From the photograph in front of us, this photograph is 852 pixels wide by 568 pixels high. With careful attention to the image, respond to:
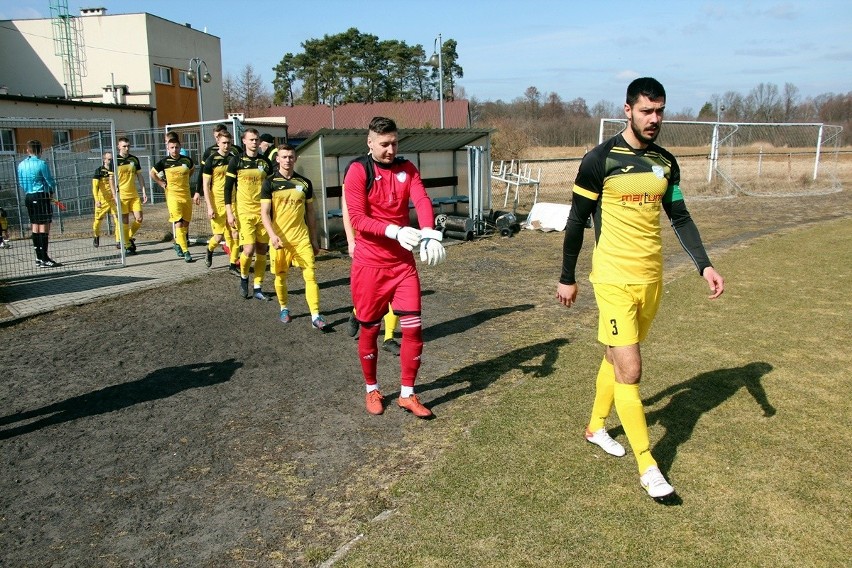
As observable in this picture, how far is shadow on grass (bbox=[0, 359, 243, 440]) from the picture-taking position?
518 centimetres

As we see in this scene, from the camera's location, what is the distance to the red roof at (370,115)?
165ft

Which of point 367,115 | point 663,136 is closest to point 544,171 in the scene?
point 663,136

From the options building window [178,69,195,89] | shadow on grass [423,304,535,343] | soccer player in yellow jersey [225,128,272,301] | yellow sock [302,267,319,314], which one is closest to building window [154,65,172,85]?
building window [178,69,195,89]

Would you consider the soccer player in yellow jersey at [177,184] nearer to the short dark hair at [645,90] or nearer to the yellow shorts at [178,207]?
the yellow shorts at [178,207]

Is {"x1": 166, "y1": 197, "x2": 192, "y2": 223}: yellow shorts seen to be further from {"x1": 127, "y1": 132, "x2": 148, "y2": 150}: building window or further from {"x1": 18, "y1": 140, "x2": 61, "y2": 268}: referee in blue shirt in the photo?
{"x1": 127, "y1": 132, "x2": 148, "y2": 150}: building window

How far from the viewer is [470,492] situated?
388cm

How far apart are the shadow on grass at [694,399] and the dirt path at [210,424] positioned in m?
1.43

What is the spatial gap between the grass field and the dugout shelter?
25.3 feet

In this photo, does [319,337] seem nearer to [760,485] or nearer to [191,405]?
[191,405]

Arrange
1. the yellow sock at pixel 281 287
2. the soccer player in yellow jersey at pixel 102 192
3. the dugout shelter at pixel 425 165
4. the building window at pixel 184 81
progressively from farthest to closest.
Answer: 1. the building window at pixel 184 81
2. the dugout shelter at pixel 425 165
3. the soccer player in yellow jersey at pixel 102 192
4. the yellow sock at pixel 281 287

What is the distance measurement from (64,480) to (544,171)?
30.9m

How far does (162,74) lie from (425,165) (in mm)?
23787

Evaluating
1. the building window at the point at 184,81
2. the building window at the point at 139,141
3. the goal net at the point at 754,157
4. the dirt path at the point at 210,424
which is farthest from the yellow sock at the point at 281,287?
the building window at the point at 184,81

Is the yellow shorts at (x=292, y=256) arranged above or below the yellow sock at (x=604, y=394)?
above
